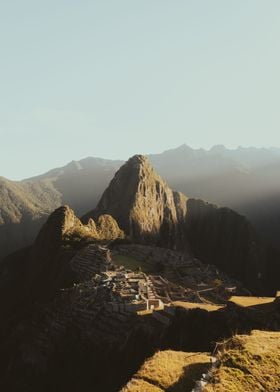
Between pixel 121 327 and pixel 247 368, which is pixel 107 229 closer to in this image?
pixel 121 327

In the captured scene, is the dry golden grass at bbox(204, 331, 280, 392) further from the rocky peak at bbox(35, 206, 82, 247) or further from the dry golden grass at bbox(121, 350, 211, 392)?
the rocky peak at bbox(35, 206, 82, 247)

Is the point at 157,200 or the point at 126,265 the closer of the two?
the point at 126,265

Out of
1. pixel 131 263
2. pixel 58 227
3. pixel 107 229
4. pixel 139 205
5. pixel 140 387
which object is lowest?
pixel 107 229

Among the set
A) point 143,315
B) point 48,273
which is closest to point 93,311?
point 143,315

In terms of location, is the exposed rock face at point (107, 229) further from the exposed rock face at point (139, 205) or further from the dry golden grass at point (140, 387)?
the dry golden grass at point (140, 387)

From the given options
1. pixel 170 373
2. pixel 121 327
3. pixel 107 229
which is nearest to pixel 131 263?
pixel 121 327

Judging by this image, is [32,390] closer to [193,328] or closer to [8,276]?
[193,328]

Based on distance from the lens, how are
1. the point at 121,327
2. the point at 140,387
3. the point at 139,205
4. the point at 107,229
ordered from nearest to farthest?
the point at 140,387 < the point at 121,327 < the point at 107,229 < the point at 139,205
